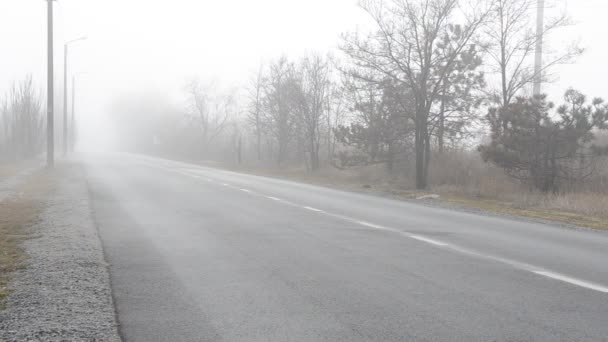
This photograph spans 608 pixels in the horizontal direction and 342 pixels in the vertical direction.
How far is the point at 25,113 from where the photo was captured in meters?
42.9

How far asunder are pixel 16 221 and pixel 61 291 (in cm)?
605

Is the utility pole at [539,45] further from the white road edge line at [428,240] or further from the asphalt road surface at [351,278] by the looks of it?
the white road edge line at [428,240]

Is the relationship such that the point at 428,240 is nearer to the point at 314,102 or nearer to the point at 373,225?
the point at 373,225

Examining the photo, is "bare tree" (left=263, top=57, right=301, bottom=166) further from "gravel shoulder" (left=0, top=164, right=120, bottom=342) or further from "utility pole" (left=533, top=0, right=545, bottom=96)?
"gravel shoulder" (left=0, top=164, right=120, bottom=342)

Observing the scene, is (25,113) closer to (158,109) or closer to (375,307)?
(375,307)

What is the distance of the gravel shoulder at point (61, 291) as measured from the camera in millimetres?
4488

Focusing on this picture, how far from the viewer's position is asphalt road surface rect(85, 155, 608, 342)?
4613 mm

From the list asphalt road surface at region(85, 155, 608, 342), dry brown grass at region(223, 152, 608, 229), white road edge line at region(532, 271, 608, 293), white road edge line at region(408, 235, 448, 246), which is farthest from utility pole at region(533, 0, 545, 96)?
white road edge line at region(532, 271, 608, 293)

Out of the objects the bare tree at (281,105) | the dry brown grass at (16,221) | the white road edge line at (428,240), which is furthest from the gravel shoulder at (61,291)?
the bare tree at (281,105)

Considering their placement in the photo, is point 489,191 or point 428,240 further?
point 489,191

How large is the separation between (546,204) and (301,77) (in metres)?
27.6

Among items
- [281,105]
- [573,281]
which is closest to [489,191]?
[573,281]

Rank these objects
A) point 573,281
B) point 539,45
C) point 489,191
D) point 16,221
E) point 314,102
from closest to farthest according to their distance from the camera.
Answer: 1. point 573,281
2. point 16,221
3. point 489,191
4. point 539,45
5. point 314,102

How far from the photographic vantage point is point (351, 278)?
21.0 feet
